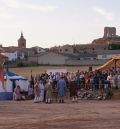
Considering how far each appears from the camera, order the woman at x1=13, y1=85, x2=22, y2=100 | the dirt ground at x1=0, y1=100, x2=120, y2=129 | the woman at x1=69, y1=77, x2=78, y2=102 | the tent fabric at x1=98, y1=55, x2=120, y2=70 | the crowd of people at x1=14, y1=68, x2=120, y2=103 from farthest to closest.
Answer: the tent fabric at x1=98, y1=55, x2=120, y2=70 < the woman at x1=13, y1=85, x2=22, y2=100 < the woman at x1=69, y1=77, x2=78, y2=102 < the crowd of people at x1=14, y1=68, x2=120, y2=103 < the dirt ground at x1=0, y1=100, x2=120, y2=129

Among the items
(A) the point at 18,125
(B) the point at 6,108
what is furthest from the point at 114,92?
(A) the point at 18,125

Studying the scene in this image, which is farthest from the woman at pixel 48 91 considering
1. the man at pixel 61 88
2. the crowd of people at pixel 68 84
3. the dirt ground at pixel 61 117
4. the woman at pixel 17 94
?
the dirt ground at pixel 61 117

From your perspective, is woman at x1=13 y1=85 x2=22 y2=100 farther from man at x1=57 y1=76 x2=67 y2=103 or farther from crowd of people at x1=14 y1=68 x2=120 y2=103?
man at x1=57 y1=76 x2=67 y2=103

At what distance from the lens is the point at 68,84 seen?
3300cm

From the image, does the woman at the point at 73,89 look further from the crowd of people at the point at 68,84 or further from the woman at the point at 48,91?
the woman at the point at 48,91

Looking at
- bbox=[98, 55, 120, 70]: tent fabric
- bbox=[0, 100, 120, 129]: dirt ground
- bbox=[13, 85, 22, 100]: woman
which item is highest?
bbox=[98, 55, 120, 70]: tent fabric

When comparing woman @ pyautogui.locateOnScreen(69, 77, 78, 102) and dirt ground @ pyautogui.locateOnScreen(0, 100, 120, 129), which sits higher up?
woman @ pyautogui.locateOnScreen(69, 77, 78, 102)

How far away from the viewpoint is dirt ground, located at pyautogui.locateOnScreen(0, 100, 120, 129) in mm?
19125

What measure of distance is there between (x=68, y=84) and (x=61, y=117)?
36.5ft

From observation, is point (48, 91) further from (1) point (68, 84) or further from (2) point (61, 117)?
(2) point (61, 117)

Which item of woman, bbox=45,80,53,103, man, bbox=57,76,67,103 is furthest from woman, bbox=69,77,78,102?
woman, bbox=45,80,53,103

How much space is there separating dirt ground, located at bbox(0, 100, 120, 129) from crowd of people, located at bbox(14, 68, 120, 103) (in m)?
3.96

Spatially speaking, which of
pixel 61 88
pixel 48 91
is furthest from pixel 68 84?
pixel 48 91

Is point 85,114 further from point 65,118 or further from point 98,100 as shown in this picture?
point 98,100
